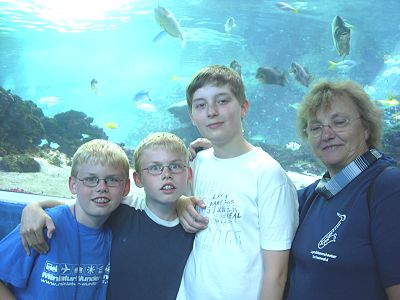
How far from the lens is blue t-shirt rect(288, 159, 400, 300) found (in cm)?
115

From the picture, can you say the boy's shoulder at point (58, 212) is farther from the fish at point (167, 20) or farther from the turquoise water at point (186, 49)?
the turquoise water at point (186, 49)

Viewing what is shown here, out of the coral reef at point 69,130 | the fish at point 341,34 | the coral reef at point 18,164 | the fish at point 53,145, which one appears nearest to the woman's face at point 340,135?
the fish at point 341,34

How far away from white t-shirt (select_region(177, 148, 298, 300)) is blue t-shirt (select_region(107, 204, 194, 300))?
0.20ft

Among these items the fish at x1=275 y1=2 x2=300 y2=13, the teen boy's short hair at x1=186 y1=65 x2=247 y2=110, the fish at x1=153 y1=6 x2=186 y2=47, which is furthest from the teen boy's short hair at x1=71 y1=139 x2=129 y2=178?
the fish at x1=275 y1=2 x2=300 y2=13

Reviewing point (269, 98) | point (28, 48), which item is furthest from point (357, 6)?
point (28, 48)

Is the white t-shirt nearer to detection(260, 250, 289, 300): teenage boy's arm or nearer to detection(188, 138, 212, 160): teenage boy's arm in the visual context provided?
detection(260, 250, 289, 300): teenage boy's arm

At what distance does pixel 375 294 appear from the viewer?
1.20 m

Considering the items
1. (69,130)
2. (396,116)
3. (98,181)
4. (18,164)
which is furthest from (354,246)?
(69,130)

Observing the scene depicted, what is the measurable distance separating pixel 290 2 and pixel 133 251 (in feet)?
40.7

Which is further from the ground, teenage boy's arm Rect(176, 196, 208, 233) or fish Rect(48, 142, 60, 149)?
teenage boy's arm Rect(176, 196, 208, 233)

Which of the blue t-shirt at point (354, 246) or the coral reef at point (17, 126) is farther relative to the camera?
the coral reef at point (17, 126)

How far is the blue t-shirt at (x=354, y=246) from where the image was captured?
3.76 ft

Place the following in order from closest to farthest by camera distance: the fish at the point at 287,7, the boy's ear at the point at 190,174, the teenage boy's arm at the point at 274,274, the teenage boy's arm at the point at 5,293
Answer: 1. the teenage boy's arm at the point at 274,274
2. the teenage boy's arm at the point at 5,293
3. the boy's ear at the point at 190,174
4. the fish at the point at 287,7

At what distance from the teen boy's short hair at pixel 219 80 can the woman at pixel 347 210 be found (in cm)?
40
